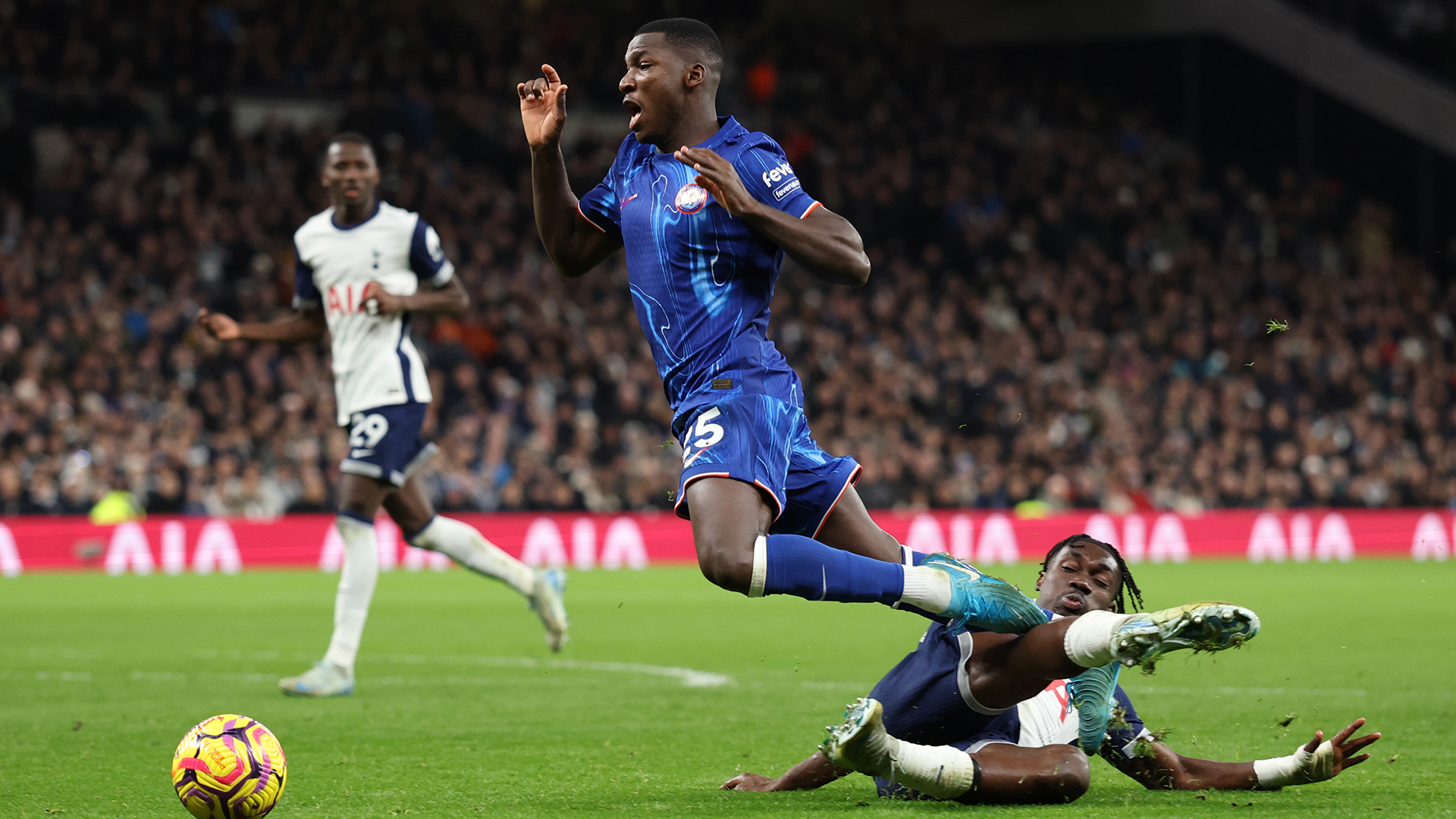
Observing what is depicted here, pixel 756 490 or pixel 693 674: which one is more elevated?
Answer: pixel 756 490

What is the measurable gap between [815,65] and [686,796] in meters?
25.2

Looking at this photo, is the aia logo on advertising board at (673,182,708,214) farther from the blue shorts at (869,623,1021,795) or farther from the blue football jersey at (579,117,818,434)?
the blue shorts at (869,623,1021,795)

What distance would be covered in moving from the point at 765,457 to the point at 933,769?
3.12ft

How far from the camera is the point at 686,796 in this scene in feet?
15.4

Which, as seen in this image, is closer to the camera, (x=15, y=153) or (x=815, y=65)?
(x=15, y=153)

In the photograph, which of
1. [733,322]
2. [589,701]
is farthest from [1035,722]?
[589,701]

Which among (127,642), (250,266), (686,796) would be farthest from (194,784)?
(250,266)

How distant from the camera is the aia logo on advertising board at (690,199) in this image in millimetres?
4746


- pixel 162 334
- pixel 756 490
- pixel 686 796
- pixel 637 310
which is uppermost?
pixel 162 334

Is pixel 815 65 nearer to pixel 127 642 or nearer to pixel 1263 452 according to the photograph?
pixel 1263 452

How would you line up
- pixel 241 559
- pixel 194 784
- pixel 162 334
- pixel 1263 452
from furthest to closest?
1. pixel 1263 452
2. pixel 162 334
3. pixel 241 559
4. pixel 194 784

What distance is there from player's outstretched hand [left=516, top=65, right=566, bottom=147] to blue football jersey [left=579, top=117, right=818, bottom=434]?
1.16ft

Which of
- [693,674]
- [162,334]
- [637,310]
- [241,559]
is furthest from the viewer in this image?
[162,334]

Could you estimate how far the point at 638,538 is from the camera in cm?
1995
